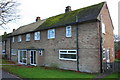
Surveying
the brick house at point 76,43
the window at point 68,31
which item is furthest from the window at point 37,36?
the window at point 68,31

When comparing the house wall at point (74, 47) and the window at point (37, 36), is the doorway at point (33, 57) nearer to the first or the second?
the house wall at point (74, 47)

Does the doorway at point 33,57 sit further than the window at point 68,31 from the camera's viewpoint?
Yes

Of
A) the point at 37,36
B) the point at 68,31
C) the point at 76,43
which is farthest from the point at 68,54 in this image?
the point at 37,36

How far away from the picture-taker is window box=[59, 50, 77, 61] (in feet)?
48.1

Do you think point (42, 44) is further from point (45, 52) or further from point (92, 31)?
point (92, 31)

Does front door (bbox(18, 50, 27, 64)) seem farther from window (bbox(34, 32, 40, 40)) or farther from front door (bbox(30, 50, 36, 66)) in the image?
window (bbox(34, 32, 40, 40))

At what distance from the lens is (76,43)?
14617mm

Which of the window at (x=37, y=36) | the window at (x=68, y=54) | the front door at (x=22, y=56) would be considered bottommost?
the front door at (x=22, y=56)

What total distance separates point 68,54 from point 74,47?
4.10 feet

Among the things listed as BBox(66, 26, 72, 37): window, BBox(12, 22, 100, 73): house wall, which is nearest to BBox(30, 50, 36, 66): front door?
BBox(12, 22, 100, 73): house wall

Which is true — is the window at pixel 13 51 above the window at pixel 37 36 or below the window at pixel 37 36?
below

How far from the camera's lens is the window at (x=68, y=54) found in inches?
577

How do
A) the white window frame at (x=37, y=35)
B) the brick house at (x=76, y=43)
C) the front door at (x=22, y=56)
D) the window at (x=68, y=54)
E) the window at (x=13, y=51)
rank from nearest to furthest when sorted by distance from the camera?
the brick house at (x=76, y=43), the window at (x=68, y=54), the white window frame at (x=37, y=35), the front door at (x=22, y=56), the window at (x=13, y=51)

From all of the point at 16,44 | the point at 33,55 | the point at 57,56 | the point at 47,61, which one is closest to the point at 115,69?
the point at 57,56
